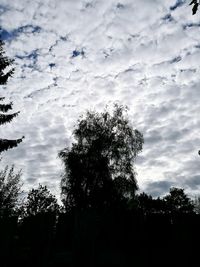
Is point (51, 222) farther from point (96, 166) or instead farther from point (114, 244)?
point (96, 166)

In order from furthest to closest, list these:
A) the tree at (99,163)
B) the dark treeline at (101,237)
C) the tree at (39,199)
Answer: the tree at (39,199), the tree at (99,163), the dark treeline at (101,237)

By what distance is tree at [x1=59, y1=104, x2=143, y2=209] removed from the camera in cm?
2641

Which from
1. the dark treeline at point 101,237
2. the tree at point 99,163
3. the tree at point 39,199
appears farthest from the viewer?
the tree at point 39,199

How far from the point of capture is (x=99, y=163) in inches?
1070

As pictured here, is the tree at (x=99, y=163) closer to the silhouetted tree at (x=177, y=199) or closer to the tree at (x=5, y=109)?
the tree at (x=5, y=109)

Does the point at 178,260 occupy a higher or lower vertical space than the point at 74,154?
lower

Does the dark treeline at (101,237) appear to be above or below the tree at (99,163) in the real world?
below

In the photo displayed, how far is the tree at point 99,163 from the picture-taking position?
86.6 feet

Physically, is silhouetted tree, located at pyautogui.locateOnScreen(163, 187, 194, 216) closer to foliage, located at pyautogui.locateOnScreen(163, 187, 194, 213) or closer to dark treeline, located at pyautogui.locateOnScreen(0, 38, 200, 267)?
foliage, located at pyautogui.locateOnScreen(163, 187, 194, 213)

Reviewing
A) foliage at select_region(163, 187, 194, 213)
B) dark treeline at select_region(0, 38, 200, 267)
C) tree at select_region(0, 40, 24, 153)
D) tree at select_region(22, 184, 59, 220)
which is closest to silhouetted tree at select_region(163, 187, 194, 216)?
foliage at select_region(163, 187, 194, 213)

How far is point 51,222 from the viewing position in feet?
9.59

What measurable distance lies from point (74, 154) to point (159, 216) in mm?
25510

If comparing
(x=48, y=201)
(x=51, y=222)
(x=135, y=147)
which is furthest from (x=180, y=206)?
(x=51, y=222)

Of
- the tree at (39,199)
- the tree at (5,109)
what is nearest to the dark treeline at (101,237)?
the tree at (5,109)
